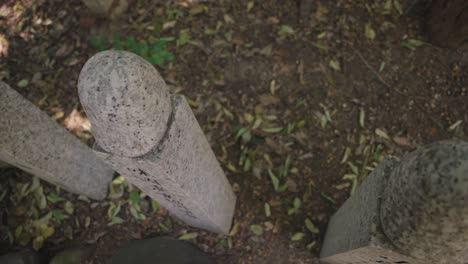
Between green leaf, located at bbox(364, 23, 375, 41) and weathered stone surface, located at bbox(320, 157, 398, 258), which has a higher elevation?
green leaf, located at bbox(364, 23, 375, 41)

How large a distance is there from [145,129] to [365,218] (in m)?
0.91

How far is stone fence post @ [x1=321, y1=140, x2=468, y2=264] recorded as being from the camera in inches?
36.5

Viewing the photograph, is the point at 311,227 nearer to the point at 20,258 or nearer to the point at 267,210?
the point at 267,210

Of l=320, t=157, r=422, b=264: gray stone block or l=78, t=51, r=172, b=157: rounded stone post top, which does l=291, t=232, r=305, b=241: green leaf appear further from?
l=78, t=51, r=172, b=157: rounded stone post top

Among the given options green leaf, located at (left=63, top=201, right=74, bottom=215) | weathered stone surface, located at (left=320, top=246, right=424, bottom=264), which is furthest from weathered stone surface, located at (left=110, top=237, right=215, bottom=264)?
weathered stone surface, located at (left=320, top=246, right=424, bottom=264)

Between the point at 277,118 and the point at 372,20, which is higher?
the point at 372,20

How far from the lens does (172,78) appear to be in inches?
116

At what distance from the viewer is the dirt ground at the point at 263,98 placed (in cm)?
248

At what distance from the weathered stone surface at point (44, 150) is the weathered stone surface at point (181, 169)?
2.84 feet

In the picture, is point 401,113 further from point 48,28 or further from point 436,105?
point 48,28

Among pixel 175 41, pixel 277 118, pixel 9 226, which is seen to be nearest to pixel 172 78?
pixel 175 41

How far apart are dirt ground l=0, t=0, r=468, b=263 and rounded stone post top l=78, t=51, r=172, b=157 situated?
150 cm

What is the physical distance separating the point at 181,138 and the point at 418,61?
7.93 feet

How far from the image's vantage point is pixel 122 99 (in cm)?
100
